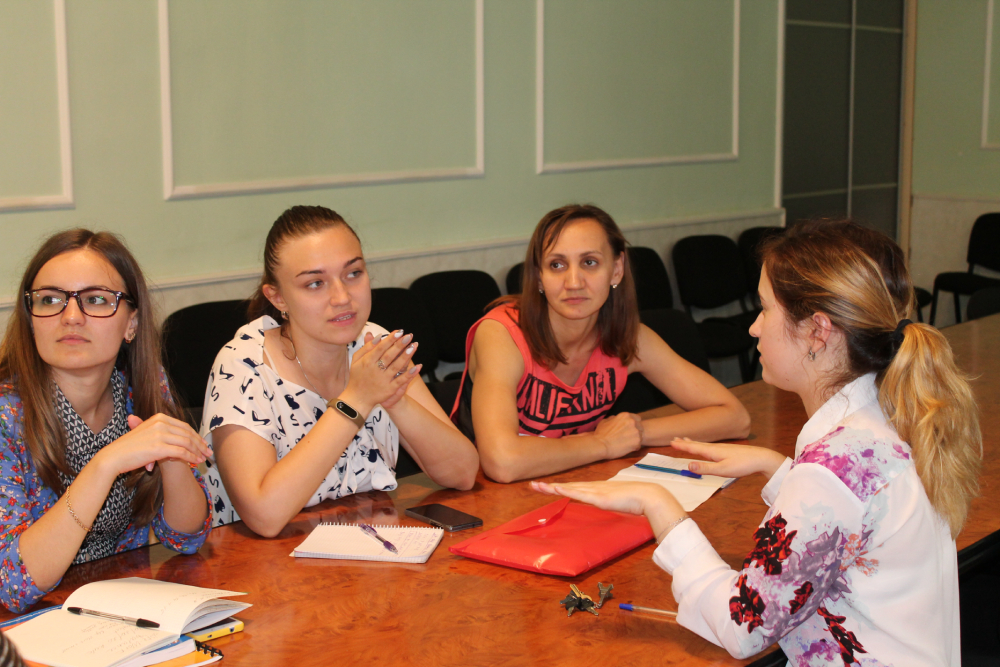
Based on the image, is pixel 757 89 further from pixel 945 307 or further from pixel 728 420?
pixel 728 420

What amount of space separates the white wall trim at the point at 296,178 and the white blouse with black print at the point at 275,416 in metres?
1.64

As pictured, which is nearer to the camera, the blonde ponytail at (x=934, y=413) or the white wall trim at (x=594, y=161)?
the blonde ponytail at (x=934, y=413)

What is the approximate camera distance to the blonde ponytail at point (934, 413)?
4.52ft

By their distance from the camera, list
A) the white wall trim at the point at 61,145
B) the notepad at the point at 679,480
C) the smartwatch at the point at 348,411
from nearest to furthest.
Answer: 1. the smartwatch at the point at 348,411
2. the notepad at the point at 679,480
3. the white wall trim at the point at 61,145

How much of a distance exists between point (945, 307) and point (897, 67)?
1.90 meters

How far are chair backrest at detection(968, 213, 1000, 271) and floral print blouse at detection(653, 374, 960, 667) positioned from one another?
5632mm

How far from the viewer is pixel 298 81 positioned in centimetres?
393

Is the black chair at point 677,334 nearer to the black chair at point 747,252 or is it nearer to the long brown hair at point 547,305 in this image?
the long brown hair at point 547,305

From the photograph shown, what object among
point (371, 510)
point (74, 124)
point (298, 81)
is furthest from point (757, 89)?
point (371, 510)

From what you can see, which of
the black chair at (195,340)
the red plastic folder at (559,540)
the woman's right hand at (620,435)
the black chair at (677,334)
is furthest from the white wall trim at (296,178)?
the red plastic folder at (559,540)

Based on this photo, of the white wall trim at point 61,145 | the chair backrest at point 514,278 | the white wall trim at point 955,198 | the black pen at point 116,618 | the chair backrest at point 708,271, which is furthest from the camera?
the white wall trim at point 955,198

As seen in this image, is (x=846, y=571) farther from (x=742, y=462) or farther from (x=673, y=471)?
(x=673, y=471)

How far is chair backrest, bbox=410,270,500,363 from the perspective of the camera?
4.35 metres

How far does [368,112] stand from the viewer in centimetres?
420
